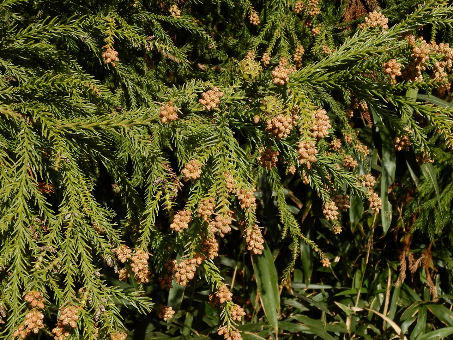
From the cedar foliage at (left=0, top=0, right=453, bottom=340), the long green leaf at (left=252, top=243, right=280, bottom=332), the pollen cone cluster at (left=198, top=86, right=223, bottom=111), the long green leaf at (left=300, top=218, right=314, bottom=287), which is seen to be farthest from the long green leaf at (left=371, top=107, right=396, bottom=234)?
the pollen cone cluster at (left=198, top=86, right=223, bottom=111)

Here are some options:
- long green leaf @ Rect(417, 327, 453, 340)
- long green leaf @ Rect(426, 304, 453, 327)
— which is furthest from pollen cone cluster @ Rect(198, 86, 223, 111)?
long green leaf @ Rect(426, 304, 453, 327)

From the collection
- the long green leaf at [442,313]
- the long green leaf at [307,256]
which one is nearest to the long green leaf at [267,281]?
the long green leaf at [307,256]

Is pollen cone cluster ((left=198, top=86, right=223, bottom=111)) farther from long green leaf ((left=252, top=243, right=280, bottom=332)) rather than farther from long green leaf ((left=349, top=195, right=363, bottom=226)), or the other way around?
long green leaf ((left=349, top=195, right=363, bottom=226))

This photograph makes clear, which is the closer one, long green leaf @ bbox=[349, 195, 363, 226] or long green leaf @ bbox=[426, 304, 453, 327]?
long green leaf @ bbox=[349, 195, 363, 226]

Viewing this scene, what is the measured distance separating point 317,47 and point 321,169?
0.79 metres

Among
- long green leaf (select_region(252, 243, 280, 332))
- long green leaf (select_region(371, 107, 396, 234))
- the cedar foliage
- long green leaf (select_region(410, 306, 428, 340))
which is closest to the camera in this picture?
the cedar foliage

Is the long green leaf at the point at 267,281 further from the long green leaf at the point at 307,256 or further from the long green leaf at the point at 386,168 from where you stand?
the long green leaf at the point at 386,168

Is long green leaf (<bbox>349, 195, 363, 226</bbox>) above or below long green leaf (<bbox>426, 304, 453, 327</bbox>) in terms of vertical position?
above

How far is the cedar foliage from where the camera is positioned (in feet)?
2.90

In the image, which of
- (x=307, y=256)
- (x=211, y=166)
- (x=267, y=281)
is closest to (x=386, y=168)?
(x=307, y=256)

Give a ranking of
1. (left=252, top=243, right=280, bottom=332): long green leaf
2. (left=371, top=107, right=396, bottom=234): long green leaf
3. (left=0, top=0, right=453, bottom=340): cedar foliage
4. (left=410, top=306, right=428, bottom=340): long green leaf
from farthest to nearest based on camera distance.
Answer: (left=410, top=306, right=428, bottom=340): long green leaf → (left=371, top=107, right=396, bottom=234): long green leaf → (left=252, top=243, right=280, bottom=332): long green leaf → (left=0, top=0, right=453, bottom=340): cedar foliage

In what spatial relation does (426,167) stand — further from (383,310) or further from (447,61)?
(447,61)

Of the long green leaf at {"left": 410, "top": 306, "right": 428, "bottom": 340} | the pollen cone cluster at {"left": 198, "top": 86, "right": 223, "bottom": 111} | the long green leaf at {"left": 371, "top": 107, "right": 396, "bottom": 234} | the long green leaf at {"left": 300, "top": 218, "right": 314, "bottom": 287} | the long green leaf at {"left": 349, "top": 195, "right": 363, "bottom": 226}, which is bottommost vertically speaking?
the long green leaf at {"left": 410, "top": 306, "right": 428, "bottom": 340}

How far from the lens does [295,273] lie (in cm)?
213
